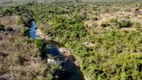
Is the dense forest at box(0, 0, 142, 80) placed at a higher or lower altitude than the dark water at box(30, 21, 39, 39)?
higher

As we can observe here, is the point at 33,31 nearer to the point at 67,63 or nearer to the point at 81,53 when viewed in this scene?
the point at 67,63

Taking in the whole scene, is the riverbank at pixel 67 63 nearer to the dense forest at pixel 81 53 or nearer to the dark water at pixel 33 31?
the dense forest at pixel 81 53

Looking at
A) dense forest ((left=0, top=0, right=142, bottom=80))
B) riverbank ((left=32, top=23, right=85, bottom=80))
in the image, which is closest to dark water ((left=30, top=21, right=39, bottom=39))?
dense forest ((left=0, top=0, right=142, bottom=80))

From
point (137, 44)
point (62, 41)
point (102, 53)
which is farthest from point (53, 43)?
point (137, 44)

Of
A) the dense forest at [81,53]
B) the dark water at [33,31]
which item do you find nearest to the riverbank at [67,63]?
the dense forest at [81,53]

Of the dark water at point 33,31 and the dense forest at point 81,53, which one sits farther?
the dark water at point 33,31

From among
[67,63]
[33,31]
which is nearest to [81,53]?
[67,63]

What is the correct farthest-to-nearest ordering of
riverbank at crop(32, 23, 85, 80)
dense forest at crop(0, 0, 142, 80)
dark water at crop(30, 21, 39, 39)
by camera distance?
dark water at crop(30, 21, 39, 39)
riverbank at crop(32, 23, 85, 80)
dense forest at crop(0, 0, 142, 80)

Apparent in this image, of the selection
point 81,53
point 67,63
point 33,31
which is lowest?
point 33,31

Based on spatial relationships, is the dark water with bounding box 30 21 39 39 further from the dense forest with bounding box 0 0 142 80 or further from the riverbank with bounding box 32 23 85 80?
the riverbank with bounding box 32 23 85 80

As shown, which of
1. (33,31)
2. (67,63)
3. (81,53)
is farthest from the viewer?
(33,31)

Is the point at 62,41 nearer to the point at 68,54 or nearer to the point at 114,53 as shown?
the point at 68,54
